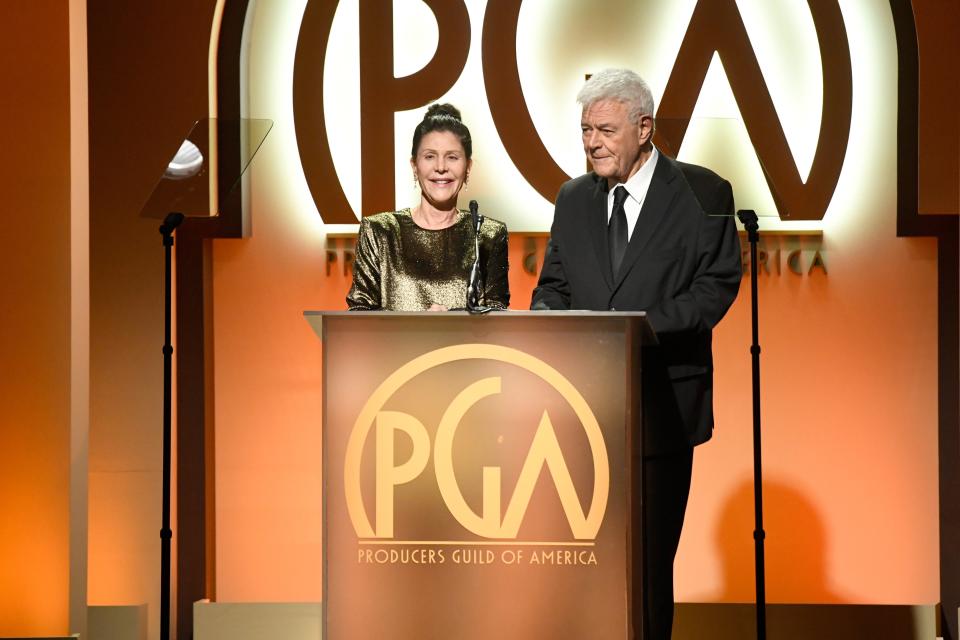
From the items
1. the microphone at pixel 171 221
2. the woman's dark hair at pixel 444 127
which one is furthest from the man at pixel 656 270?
the microphone at pixel 171 221

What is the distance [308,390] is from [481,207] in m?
1.02

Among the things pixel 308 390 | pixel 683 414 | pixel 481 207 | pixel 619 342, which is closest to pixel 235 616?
pixel 308 390

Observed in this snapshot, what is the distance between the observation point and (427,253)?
3855 mm

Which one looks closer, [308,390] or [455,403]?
[455,403]

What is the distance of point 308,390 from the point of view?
4859mm

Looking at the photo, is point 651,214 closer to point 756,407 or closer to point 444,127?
point 444,127

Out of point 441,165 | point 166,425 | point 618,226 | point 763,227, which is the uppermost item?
point 441,165

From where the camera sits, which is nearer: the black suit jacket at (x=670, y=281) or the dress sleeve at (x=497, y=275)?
the black suit jacket at (x=670, y=281)

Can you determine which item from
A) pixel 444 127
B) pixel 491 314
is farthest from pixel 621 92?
pixel 491 314

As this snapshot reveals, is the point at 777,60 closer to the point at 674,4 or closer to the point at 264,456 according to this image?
the point at 674,4

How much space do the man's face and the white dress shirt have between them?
3 cm

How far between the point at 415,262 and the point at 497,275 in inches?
11.1

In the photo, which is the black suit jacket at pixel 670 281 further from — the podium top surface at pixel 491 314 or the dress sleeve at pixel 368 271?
the dress sleeve at pixel 368 271

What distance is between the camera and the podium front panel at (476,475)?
106 inches
